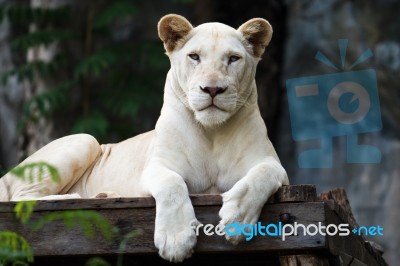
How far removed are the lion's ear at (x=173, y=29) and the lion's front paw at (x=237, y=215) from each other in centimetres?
117

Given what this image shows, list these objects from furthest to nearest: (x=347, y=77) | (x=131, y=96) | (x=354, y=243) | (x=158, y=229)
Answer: (x=131, y=96) → (x=347, y=77) → (x=354, y=243) → (x=158, y=229)

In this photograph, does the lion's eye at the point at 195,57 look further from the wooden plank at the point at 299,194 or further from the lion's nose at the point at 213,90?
the wooden plank at the point at 299,194

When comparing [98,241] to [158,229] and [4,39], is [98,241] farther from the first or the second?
[4,39]

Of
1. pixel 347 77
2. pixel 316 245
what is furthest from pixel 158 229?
pixel 347 77

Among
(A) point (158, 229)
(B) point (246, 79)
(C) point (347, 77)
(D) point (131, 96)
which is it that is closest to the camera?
(A) point (158, 229)

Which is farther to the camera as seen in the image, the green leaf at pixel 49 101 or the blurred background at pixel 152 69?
the green leaf at pixel 49 101

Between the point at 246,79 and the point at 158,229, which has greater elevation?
the point at 246,79

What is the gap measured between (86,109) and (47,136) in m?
0.60

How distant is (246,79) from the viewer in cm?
481

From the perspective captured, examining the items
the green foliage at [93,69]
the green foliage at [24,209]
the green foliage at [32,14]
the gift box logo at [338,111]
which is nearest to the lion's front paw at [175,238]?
the green foliage at [24,209]

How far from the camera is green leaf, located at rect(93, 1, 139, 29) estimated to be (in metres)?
10.3

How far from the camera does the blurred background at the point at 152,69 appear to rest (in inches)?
384

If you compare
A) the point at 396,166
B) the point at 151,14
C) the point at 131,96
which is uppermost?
the point at 151,14

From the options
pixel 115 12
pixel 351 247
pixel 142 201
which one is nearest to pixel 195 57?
pixel 142 201
